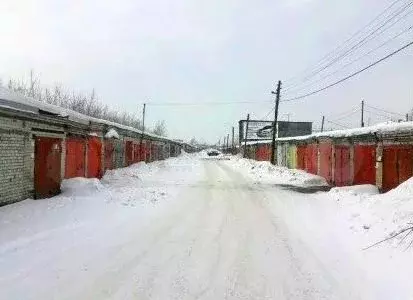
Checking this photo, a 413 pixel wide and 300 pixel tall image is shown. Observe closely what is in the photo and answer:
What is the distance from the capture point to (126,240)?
10508 mm

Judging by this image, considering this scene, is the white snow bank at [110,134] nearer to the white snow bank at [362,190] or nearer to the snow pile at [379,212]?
the white snow bank at [362,190]

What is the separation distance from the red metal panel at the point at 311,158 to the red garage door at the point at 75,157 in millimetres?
16093

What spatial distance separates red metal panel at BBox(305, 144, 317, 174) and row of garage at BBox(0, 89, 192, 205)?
14.1 m

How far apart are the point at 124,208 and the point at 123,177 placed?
1180 centimetres

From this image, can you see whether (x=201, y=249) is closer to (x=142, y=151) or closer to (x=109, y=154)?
(x=109, y=154)

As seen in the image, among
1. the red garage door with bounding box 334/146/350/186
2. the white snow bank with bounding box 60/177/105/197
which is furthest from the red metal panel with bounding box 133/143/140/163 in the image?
the white snow bank with bounding box 60/177/105/197

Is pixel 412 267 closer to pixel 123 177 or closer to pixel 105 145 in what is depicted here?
pixel 123 177

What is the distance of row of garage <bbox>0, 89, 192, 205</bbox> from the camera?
14.1m

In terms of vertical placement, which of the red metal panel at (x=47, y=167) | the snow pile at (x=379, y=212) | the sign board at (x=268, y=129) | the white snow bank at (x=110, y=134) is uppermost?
the sign board at (x=268, y=129)

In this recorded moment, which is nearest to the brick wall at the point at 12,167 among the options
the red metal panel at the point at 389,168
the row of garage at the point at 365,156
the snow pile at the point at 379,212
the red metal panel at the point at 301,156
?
the snow pile at the point at 379,212

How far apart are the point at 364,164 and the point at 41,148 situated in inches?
531

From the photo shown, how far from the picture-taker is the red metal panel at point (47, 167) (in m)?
16.6

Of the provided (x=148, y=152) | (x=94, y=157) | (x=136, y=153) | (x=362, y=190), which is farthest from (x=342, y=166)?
(x=148, y=152)

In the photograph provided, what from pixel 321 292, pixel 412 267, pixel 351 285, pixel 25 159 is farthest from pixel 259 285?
pixel 25 159
